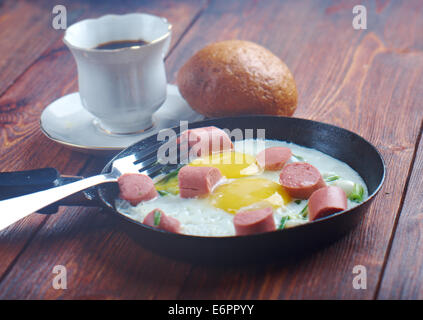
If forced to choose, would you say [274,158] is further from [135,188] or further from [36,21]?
[36,21]

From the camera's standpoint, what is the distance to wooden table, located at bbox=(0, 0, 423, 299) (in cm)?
110

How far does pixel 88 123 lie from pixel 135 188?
60cm

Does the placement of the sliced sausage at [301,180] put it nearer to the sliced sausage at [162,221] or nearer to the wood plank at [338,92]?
the wood plank at [338,92]

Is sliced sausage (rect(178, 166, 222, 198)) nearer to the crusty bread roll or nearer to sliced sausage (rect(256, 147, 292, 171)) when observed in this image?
sliced sausage (rect(256, 147, 292, 171))

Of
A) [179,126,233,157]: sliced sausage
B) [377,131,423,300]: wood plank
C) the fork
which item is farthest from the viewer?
[179,126,233,157]: sliced sausage

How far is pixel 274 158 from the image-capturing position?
137cm

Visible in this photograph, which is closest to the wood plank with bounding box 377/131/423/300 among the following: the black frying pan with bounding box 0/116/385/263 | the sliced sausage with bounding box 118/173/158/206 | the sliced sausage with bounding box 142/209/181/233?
the black frying pan with bounding box 0/116/385/263

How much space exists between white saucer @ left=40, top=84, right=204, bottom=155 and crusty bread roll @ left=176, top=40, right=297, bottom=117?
0.11 m

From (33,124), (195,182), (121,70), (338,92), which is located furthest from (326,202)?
(33,124)

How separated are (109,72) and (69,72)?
2.16ft

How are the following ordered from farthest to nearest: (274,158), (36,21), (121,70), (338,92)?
(36,21)
(338,92)
(121,70)
(274,158)

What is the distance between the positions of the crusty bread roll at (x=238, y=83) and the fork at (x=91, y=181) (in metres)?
0.29
